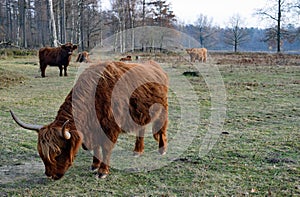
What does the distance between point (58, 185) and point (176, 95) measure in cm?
701

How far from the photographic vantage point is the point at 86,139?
380 centimetres

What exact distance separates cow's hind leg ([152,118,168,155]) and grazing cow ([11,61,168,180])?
274 millimetres

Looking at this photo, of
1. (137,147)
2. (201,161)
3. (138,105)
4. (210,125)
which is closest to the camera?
(138,105)

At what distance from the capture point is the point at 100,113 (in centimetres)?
385

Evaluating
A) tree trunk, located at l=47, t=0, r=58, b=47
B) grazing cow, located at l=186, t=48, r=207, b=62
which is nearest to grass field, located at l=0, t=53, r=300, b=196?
tree trunk, located at l=47, t=0, r=58, b=47

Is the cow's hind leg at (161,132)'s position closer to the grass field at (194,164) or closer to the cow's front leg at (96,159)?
the grass field at (194,164)

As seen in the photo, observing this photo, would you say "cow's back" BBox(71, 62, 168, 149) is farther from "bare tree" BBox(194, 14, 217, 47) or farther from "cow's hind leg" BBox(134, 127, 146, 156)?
"bare tree" BBox(194, 14, 217, 47)

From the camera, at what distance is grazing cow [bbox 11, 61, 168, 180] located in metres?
3.45

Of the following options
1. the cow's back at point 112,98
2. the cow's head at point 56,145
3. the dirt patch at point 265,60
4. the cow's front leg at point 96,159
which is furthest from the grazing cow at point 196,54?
the cow's head at point 56,145

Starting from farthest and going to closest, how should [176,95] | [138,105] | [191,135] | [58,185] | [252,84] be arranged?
1. [252,84]
2. [176,95]
3. [191,135]
4. [138,105]
5. [58,185]

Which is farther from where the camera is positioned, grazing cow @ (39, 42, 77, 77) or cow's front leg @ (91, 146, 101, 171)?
grazing cow @ (39, 42, 77, 77)

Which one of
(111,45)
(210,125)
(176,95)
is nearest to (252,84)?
(176,95)

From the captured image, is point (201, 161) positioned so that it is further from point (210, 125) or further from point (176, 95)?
point (176, 95)

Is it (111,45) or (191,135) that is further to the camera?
(111,45)
